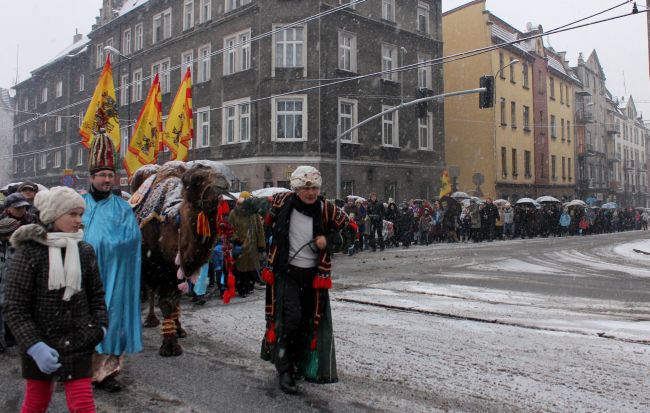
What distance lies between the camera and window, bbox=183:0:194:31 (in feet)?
107

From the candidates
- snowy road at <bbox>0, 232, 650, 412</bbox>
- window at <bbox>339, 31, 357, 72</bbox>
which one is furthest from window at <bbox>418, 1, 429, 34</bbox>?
snowy road at <bbox>0, 232, 650, 412</bbox>

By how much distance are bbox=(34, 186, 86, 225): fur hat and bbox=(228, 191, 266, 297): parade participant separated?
6130 mm

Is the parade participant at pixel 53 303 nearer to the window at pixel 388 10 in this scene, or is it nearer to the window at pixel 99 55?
the window at pixel 388 10

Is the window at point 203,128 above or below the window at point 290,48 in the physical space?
below

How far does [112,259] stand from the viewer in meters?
4.60

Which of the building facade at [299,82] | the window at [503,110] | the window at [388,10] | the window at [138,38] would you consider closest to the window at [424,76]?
the building facade at [299,82]

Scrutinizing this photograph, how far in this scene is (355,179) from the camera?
28.5 metres

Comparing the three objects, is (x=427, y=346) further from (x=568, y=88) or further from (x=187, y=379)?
(x=568, y=88)

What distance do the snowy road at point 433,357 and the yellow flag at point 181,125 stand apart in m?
7.75

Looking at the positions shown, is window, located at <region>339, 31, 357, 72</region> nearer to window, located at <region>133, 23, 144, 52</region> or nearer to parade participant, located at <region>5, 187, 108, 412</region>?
window, located at <region>133, 23, 144, 52</region>

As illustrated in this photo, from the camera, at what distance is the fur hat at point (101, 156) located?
4672 millimetres

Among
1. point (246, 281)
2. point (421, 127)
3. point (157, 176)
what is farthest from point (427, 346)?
point (421, 127)

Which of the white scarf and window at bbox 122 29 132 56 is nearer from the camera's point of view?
the white scarf

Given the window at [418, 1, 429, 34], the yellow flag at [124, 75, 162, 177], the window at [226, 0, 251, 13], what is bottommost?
the yellow flag at [124, 75, 162, 177]
